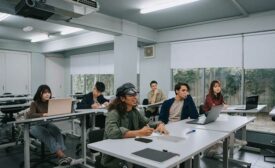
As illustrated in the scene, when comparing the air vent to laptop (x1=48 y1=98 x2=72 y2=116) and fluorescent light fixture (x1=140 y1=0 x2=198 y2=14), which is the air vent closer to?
fluorescent light fixture (x1=140 y1=0 x2=198 y2=14)

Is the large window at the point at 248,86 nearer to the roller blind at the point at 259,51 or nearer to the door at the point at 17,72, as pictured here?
the roller blind at the point at 259,51

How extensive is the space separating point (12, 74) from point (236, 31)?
7.90 m

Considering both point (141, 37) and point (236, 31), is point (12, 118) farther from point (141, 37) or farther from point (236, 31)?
point (236, 31)

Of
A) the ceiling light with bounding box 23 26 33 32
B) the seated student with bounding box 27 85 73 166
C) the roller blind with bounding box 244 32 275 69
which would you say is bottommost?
the seated student with bounding box 27 85 73 166

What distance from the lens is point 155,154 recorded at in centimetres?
162

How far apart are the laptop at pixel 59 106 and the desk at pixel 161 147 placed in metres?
1.46

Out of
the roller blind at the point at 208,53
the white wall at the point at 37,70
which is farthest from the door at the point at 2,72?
the roller blind at the point at 208,53

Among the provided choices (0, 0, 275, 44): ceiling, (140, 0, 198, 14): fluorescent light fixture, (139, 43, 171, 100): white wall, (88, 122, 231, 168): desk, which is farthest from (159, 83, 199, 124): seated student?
(139, 43, 171, 100): white wall

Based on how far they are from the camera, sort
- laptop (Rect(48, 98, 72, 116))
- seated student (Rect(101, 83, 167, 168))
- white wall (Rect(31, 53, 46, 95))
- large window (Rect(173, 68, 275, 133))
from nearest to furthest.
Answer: seated student (Rect(101, 83, 167, 168)) → laptop (Rect(48, 98, 72, 116)) → large window (Rect(173, 68, 275, 133)) → white wall (Rect(31, 53, 46, 95))

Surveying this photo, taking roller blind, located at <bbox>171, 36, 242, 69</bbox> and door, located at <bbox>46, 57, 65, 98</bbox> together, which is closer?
roller blind, located at <bbox>171, 36, 242, 69</bbox>

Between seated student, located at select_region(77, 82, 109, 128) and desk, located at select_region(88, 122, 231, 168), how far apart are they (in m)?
2.20

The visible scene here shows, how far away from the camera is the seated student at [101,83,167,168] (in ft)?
6.51

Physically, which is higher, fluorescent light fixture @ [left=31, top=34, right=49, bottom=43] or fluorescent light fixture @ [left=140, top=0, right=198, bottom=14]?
fluorescent light fixture @ [left=31, top=34, right=49, bottom=43]

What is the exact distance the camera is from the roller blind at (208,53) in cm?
516
